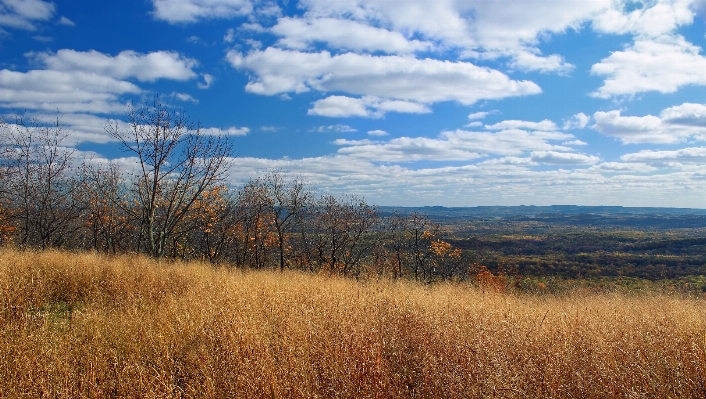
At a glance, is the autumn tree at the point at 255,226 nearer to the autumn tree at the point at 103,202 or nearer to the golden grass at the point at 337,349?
the autumn tree at the point at 103,202

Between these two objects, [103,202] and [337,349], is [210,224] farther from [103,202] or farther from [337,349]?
[337,349]

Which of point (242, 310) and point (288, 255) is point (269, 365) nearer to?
point (242, 310)

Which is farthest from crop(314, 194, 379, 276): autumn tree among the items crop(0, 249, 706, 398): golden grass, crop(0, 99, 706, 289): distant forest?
crop(0, 249, 706, 398): golden grass

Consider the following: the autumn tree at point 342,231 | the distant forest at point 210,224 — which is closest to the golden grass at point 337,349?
the distant forest at point 210,224

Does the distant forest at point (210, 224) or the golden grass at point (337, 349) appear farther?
the distant forest at point (210, 224)

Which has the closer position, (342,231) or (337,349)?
(337,349)

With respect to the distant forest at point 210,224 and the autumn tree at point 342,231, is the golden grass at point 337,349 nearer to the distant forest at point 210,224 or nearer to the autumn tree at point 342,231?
the distant forest at point 210,224

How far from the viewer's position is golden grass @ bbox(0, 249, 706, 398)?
384 centimetres

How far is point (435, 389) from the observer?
12.9 ft

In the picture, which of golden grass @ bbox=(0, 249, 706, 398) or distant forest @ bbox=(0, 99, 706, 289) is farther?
distant forest @ bbox=(0, 99, 706, 289)

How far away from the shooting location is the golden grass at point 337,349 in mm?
3838

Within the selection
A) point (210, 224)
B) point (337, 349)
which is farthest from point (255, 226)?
point (337, 349)

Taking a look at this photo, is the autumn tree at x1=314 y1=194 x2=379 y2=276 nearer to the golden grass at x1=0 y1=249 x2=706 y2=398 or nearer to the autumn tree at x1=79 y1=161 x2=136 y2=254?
the autumn tree at x1=79 y1=161 x2=136 y2=254

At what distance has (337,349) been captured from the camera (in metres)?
4.51
